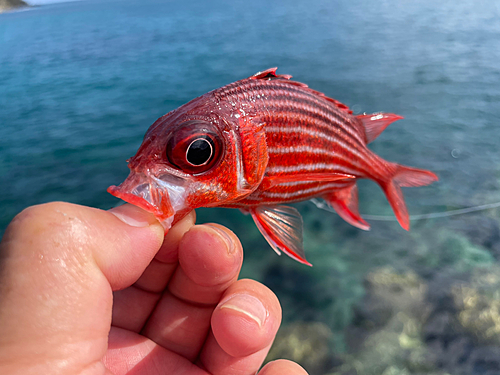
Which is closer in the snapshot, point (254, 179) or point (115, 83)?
point (254, 179)

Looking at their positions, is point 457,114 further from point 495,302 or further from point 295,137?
point 295,137

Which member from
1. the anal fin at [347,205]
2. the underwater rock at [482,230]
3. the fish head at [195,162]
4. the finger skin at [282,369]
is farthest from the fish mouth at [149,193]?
the underwater rock at [482,230]

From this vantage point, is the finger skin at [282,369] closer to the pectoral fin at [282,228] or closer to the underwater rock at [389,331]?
the pectoral fin at [282,228]

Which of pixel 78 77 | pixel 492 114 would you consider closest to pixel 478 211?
pixel 492 114

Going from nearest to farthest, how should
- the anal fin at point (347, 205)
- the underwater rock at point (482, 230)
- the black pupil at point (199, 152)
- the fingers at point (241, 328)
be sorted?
the black pupil at point (199, 152), the fingers at point (241, 328), the anal fin at point (347, 205), the underwater rock at point (482, 230)

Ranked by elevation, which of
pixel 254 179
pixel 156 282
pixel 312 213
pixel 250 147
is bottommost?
pixel 312 213
